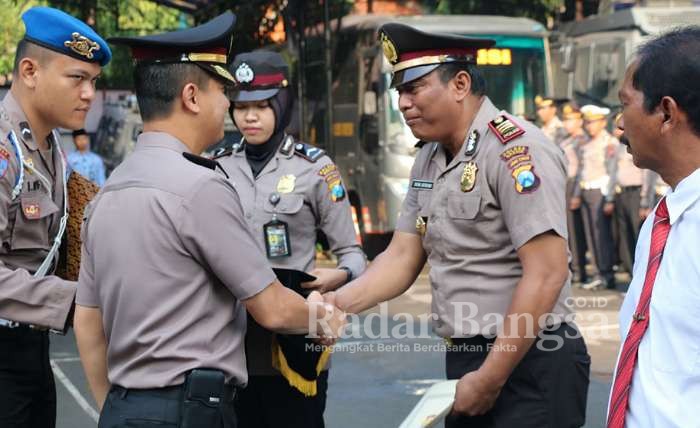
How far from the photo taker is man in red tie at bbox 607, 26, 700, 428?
2.17m

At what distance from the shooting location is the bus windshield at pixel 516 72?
1441 cm

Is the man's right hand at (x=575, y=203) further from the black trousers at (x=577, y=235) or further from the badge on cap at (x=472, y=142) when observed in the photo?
the badge on cap at (x=472, y=142)

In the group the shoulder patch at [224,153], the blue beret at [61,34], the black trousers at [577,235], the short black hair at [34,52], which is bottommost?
the black trousers at [577,235]

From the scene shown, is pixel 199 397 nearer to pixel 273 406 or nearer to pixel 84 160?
pixel 273 406

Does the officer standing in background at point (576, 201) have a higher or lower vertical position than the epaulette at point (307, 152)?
lower

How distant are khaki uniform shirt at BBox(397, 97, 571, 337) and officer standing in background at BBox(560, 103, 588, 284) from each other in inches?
352

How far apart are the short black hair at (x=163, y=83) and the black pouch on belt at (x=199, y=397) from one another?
2.35 ft

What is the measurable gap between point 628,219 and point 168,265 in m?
9.58

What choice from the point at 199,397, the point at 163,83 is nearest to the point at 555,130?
the point at 163,83

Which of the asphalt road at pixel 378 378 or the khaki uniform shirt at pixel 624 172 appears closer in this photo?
the asphalt road at pixel 378 378

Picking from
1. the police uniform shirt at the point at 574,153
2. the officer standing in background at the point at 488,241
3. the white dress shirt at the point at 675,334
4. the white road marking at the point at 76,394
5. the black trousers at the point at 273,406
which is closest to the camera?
the white dress shirt at the point at 675,334

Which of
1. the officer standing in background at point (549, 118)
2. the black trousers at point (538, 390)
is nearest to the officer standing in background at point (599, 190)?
the officer standing in background at point (549, 118)

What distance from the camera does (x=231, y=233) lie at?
2.73m

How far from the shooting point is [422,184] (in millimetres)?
3660
